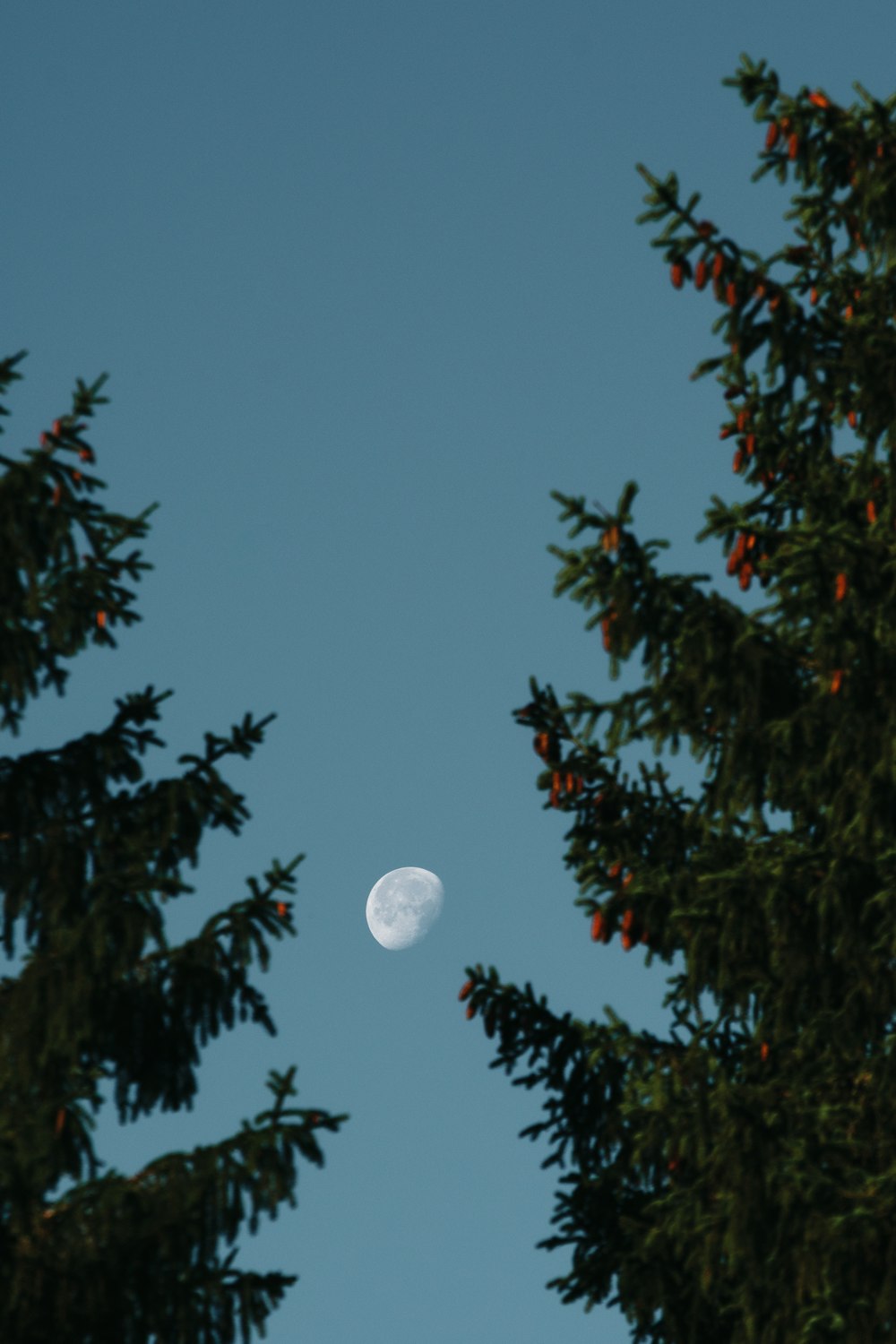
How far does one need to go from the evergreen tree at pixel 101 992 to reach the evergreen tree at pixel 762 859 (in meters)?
2.28

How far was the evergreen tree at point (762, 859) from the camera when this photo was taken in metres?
10.1

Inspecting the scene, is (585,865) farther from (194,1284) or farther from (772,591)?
(194,1284)

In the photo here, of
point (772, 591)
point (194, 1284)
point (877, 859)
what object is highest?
point (772, 591)

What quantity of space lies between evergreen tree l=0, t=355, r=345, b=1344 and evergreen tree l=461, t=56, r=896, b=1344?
228 cm

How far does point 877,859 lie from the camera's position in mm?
10352

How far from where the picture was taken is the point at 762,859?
35.8 ft

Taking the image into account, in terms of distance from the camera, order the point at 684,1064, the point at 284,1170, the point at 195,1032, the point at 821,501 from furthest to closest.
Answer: the point at 821,501 → the point at 684,1064 → the point at 195,1032 → the point at 284,1170

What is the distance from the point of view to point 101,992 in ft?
32.5

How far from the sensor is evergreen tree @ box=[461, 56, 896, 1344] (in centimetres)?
1013

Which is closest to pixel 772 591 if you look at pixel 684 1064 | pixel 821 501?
pixel 821 501

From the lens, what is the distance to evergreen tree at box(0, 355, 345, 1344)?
9.45 metres

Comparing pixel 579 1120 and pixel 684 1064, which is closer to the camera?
pixel 684 1064

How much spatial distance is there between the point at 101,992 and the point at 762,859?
3735 millimetres

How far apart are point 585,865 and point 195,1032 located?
295 cm
